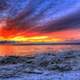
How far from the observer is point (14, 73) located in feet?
21.0

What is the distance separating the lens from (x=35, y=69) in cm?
693

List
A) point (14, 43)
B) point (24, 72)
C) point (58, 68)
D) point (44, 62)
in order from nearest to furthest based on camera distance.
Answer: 1. point (24, 72)
2. point (58, 68)
3. point (44, 62)
4. point (14, 43)

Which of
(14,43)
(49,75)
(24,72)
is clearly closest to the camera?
(49,75)

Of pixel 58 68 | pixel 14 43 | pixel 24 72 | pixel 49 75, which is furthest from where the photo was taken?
pixel 14 43

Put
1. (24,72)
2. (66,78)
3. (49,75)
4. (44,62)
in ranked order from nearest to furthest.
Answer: (66,78) < (49,75) < (24,72) < (44,62)

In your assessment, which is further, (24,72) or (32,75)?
(24,72)

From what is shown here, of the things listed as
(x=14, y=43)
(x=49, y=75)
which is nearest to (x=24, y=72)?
(x=49, y=75)

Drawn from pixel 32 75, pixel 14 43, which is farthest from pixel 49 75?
pixel 14 43

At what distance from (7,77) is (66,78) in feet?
3.96

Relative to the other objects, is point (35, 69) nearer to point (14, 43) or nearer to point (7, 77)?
point (7, 77)

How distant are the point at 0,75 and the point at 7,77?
0.22m

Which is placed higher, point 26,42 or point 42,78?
point 26,42

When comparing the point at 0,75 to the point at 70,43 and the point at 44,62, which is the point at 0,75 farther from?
the point at 70,43

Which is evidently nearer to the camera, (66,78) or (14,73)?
(66,78)
